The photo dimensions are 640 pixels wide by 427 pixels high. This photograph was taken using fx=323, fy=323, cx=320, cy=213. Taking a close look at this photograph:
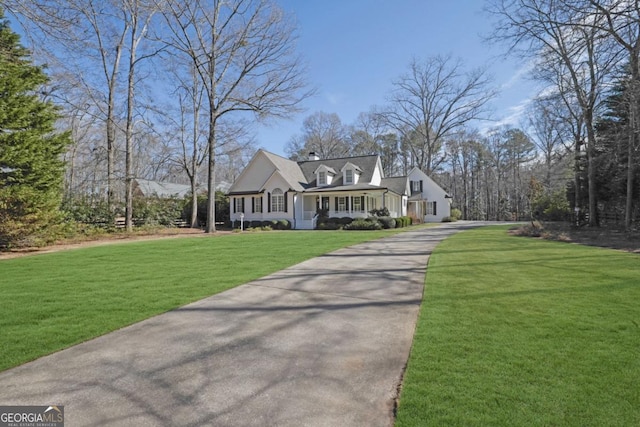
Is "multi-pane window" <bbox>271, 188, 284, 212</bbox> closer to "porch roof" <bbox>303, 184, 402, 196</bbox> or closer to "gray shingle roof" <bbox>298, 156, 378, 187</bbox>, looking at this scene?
"porch roof" <bbox>303, 184, 402, 196</bbox>

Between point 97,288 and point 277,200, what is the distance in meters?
21.5

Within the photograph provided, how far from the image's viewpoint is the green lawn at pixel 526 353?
215 centimetres

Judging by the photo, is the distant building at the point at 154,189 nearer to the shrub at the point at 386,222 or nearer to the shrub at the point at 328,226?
the shrub at the point at 328,226

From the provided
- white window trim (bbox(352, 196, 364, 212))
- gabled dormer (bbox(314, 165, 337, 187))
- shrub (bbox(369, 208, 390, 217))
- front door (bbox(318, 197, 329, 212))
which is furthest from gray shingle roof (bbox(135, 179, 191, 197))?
shrub (bbox(369, 208, 390, 217))

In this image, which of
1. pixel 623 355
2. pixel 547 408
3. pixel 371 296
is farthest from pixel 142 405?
pixel 623 355

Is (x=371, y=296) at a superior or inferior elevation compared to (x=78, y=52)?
inferior

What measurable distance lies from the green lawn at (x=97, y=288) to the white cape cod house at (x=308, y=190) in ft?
54.3

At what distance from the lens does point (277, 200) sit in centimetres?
2695

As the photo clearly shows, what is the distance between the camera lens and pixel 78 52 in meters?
7.82

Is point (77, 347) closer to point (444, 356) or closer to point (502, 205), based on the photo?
point (444, 356)

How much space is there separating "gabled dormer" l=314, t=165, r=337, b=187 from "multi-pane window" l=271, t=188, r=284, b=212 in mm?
3557

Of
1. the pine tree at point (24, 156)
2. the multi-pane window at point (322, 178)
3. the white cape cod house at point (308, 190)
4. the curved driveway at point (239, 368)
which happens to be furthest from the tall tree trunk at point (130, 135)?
the curved driveway at point (239, 368)

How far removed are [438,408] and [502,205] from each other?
171ft

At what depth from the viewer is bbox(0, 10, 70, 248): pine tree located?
1115 centimetres
